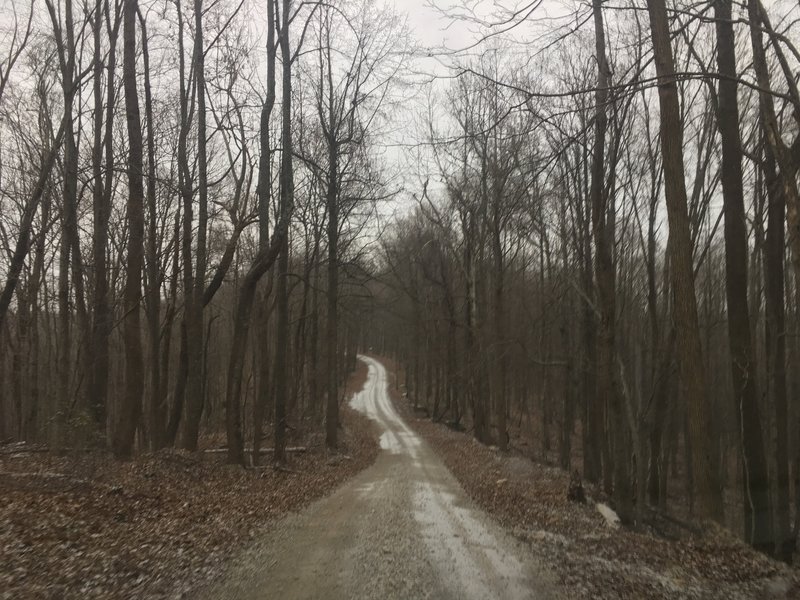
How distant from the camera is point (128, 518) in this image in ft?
29.6

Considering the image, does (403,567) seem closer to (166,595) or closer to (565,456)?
(166,595)

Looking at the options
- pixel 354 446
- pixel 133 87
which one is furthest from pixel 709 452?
pixel 354 446

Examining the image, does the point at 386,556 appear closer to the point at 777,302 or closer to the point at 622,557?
the point at 622,557

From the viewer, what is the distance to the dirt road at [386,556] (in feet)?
20.5

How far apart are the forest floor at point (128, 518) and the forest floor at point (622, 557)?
387 centimetres

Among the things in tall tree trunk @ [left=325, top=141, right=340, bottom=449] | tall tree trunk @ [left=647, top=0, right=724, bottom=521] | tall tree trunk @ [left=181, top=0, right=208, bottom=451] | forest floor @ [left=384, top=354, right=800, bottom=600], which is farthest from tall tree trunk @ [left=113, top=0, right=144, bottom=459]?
tall tree trunk @ [left=647, top=0, right=724, bottom=521]

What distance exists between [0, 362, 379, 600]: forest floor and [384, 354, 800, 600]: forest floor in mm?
3870

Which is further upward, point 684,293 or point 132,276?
point 132,276

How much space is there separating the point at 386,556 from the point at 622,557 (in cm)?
299

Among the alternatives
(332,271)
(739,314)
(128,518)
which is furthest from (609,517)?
(332,271)

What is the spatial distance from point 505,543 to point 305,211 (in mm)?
21100

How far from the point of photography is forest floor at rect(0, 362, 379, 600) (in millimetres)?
6238

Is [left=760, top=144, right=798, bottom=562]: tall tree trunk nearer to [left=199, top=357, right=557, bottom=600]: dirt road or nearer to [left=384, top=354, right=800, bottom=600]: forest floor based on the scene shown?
[left=384, top=354, right=800, bottom=600]: forest floor

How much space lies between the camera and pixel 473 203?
89.9ft
